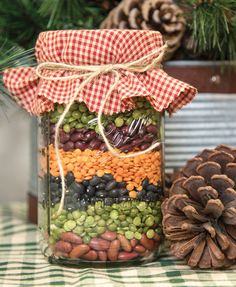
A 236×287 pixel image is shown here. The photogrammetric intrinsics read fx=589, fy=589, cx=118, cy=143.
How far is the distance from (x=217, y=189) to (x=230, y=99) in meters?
0.19

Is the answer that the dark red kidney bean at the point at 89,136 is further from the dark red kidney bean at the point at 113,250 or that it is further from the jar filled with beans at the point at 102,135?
the dark red kidney bean at the point at 113,250

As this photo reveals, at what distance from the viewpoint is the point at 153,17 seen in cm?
75

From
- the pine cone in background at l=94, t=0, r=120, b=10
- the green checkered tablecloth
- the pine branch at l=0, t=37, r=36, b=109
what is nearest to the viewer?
the green checkered tablecloth

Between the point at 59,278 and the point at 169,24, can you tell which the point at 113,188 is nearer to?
the point at 59,278

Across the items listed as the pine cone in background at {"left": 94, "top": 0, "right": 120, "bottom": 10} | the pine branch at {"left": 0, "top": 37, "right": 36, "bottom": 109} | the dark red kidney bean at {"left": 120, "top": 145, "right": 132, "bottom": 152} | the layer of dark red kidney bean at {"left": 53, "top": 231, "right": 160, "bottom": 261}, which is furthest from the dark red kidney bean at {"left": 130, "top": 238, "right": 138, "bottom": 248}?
the pine cone in background at {"left": 94, "top": 0, "right": 120, "bottom": 10}

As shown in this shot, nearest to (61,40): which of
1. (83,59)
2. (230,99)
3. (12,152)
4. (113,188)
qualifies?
(83,59)

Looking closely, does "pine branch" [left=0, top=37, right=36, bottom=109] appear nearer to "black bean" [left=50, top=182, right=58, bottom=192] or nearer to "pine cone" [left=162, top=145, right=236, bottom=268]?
"black bean" [left=50, top=182, right=58, bottom=192]

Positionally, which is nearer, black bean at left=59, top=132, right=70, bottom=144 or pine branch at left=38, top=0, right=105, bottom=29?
black bean at left=59, top=132, right=70, bottom=144

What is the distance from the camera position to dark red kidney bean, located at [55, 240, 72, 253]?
66 cm

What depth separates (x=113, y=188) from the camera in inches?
25.6

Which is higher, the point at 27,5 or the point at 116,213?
the point at 27,5

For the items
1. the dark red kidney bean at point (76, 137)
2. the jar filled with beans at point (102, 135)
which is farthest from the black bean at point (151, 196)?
the dark red kidney bean at point (76, 137)

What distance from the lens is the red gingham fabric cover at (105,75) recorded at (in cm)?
63

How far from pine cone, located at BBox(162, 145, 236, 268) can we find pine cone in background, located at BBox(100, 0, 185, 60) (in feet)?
0.62
